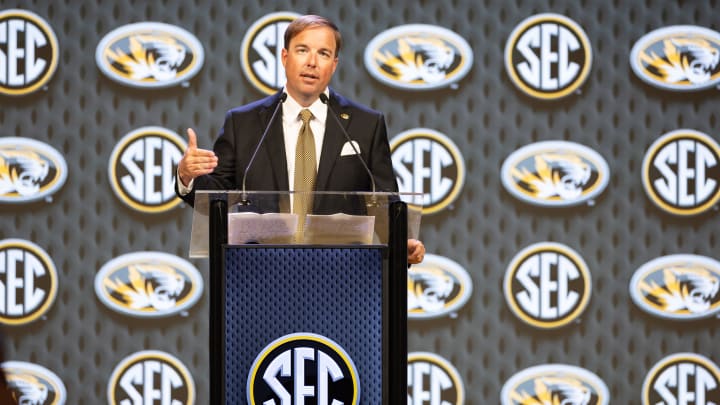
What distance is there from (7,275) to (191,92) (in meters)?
1.10

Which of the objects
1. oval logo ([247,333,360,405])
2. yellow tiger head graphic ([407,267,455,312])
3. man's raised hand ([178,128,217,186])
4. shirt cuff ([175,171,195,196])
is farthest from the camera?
yellow tiger head graphic ([407,267,455,312])

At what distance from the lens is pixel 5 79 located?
360 centimetres

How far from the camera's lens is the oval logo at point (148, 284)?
3.57 m

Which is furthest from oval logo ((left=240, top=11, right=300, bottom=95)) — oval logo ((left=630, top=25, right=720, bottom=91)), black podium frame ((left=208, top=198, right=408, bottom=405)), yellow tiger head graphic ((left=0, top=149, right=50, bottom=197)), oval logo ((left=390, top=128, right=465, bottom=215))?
black podium frame ((left=208, top=198, right=408, bottom=405))

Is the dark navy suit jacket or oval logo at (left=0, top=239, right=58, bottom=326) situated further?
oval logo at (left=0, top=239, right=58, bottom=326)

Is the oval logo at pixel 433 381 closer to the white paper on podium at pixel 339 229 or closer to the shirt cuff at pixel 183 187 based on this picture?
the shirt cuff at pixel 183 187

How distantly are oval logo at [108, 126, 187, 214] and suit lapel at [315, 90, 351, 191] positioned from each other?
4.23ft

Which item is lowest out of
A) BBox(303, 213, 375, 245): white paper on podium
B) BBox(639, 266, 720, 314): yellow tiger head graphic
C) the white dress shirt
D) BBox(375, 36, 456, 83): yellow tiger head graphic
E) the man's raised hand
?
BBox(639, 266, 720, 314): yellow tiger head graphic

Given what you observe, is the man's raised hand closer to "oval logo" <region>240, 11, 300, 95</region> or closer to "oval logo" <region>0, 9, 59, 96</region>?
"oval logo" <region>240, 11, 300, 95</region>

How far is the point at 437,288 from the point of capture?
359 cm

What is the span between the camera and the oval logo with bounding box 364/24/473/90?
11.8 feet

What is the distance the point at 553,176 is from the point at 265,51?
134 centimetres

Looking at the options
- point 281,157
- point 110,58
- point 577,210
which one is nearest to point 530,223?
point 577,210

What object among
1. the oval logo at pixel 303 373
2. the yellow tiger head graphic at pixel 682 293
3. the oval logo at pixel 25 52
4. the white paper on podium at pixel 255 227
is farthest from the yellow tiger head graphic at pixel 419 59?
the oval logo at pixel 303 373
